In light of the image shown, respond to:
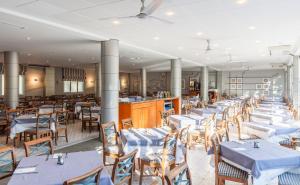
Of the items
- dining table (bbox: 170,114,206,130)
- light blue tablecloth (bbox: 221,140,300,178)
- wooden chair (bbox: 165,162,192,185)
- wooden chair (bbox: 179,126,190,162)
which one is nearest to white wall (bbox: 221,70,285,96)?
dining table (bbox: 170,114,206,130)

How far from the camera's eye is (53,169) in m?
2.95

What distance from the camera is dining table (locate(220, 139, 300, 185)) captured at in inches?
133

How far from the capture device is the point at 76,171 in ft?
9.50

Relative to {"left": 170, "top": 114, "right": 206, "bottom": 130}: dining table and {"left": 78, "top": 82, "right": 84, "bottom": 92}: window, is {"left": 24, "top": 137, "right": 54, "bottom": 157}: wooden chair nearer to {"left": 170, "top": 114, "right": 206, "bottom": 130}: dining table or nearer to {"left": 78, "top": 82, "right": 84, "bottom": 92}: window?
{"left": 170, "top": 114, "right": 206, "bottom": 130}: dining table

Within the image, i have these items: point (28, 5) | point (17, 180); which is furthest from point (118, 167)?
point (28, 5)

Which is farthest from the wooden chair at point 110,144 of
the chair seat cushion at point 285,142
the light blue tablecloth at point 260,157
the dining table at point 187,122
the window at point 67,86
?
the window at point 67,86

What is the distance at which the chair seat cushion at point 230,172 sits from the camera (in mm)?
3533

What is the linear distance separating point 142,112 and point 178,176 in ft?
22.2

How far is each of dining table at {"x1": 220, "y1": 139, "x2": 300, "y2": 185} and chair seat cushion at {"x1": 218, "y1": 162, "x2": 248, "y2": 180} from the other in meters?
0.06

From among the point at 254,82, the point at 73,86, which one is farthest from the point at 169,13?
the point at 254,82

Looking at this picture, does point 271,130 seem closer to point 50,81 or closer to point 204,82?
point 204,82

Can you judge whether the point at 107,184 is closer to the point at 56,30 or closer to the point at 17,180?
the point at 17,180

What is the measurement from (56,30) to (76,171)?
4923 mm

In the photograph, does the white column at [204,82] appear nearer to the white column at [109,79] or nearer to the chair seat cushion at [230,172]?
the white column at [109,79]
